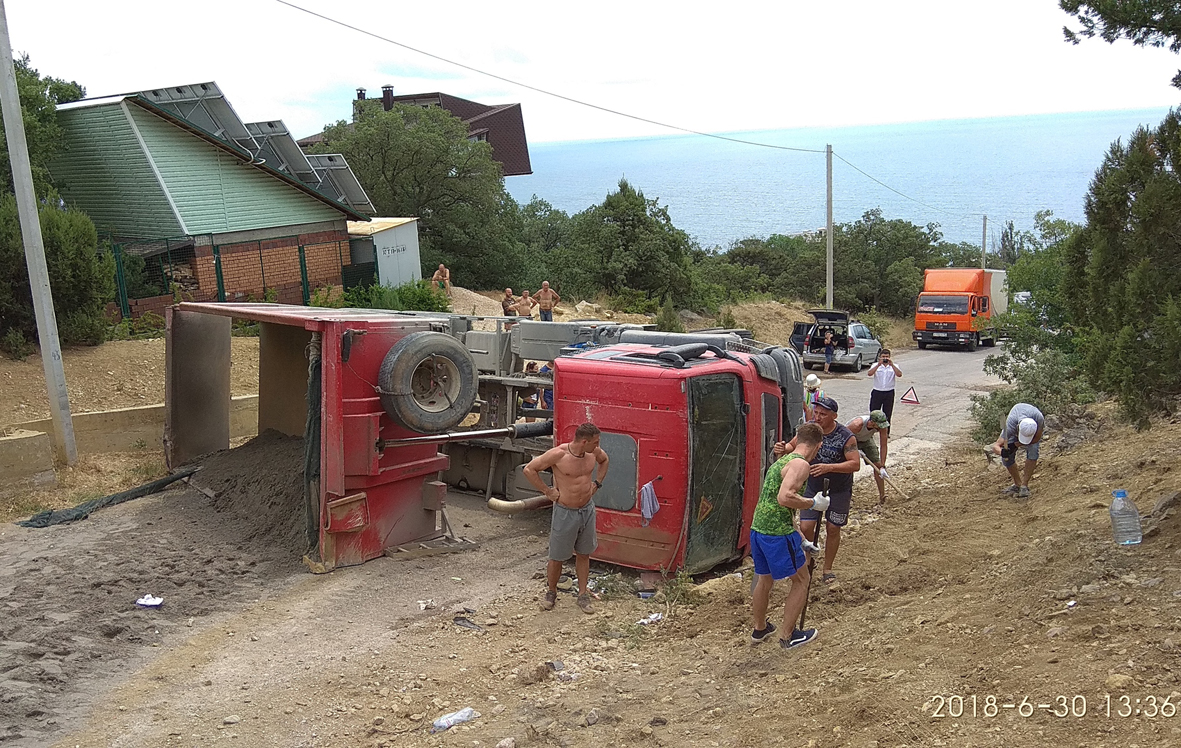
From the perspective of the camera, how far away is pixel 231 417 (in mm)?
12703

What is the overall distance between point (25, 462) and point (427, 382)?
16.4 ft

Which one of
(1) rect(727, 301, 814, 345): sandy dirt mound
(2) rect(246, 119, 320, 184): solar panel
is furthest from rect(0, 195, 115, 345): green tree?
(1) rect(727, 301, 814, 345): sandy dirt mound

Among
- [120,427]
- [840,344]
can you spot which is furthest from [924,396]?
[120,427]

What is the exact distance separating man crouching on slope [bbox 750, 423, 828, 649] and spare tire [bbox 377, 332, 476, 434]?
339 centimetres

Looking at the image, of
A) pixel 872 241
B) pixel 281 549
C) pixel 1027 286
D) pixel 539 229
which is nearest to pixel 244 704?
pixel 281 549

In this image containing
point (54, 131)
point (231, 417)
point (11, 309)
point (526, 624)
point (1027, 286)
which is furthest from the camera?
point (54, 131)

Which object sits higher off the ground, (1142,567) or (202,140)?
(202,140)

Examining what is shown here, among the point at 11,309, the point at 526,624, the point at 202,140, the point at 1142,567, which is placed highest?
the point at 202,140

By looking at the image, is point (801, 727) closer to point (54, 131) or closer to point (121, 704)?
point (121, 704)

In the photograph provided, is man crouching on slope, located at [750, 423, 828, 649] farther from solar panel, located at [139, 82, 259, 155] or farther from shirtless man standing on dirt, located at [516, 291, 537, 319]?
solar panel, located at [139, 82, 259, 155]

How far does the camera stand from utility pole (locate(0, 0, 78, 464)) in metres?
10.8

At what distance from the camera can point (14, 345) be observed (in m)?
13.9

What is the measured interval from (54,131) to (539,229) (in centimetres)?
2500

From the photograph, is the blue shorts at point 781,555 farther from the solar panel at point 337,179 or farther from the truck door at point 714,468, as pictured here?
the solar panel at point 337,179
